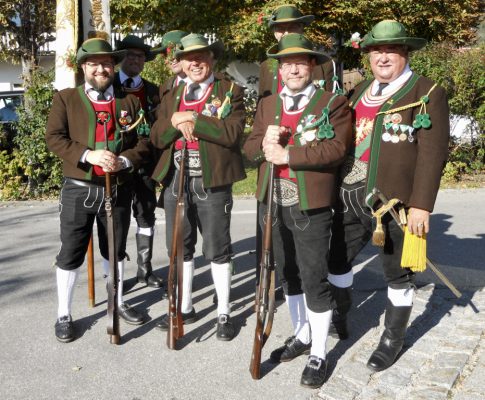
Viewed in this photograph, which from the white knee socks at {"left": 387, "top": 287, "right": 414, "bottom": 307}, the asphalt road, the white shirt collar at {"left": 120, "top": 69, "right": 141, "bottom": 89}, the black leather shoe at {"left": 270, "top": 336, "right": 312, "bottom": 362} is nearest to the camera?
the asphalt road

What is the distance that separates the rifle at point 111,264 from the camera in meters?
4.17

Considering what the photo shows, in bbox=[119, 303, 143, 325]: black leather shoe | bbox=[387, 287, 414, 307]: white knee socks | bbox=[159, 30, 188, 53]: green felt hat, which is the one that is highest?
bbox=[159, 30, 188, 53]: green felt hat

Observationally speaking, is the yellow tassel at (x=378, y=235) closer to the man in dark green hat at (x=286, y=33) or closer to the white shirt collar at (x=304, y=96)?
the white shirt collar at (x=304, y=96)

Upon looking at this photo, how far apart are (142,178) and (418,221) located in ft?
9.28

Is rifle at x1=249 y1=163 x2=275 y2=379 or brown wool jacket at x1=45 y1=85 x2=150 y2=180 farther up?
brown wool jacket at x1=45 y1=85 x2=150 y2=180

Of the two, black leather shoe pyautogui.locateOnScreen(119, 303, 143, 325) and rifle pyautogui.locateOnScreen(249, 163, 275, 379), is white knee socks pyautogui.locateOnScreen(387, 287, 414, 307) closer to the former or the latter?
rifle pyautogui.locateOnScreen(249, 163, 275, 379)

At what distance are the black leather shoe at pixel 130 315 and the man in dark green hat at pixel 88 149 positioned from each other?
0.44 m

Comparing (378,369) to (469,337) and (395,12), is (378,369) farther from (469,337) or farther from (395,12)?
(395,12)

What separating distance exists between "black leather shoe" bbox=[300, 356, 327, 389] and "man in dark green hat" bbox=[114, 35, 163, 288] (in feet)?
7.16

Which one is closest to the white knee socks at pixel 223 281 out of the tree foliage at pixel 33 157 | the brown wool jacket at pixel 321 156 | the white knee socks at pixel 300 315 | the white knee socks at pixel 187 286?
the white knee socks at pixel 187 286

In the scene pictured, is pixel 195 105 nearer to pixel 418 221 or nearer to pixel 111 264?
pixel 111 264

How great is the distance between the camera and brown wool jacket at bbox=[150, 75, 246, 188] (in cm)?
403

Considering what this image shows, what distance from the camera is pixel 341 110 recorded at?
3535 millimetres

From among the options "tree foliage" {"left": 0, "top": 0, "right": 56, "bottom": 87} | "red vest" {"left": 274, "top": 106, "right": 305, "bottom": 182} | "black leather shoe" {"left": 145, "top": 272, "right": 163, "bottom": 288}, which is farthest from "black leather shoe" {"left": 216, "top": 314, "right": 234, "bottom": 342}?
"tree foliage" {"left": 0, "top": 0, "right": 56, "bottom": 87}
